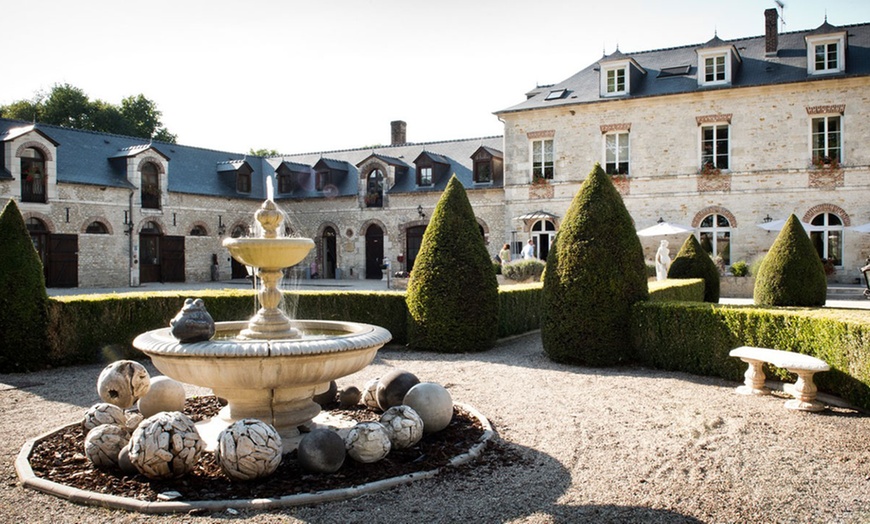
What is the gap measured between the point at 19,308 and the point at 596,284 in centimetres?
870

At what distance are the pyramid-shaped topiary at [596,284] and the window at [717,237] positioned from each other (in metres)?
15.6

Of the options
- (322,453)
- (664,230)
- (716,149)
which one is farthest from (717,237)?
(322,453)

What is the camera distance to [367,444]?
16.9 feet

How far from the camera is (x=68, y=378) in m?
9.14

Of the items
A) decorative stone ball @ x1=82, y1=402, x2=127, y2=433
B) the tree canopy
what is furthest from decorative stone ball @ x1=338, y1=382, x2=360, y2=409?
the tree canopy

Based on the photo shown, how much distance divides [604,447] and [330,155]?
31742 mm

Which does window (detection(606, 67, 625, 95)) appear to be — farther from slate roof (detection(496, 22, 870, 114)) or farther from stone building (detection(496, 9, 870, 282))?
slate roof (detection(496, 22, 870, 114))

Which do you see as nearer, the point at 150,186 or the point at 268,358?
the point at 268,358

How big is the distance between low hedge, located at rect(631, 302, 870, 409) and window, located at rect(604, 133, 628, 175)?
1680cm

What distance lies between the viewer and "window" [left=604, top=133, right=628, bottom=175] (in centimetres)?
2511

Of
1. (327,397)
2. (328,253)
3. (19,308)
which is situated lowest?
(327,397)

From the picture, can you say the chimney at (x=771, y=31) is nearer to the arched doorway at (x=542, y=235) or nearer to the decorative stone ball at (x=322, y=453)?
the arched doorway at (x=542, y=235)

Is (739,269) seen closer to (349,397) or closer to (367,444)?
(349,397)

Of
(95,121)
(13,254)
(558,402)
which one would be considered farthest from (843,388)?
(95,121)
